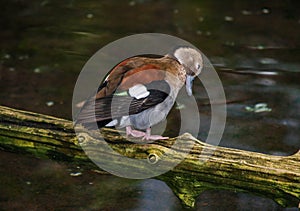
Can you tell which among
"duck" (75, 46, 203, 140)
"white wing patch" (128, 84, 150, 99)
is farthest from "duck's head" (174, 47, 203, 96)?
"white wing patch" (128, 84, 150, 99)

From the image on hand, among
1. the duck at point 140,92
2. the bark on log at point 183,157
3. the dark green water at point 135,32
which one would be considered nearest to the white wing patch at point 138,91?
the duck at point 140,92

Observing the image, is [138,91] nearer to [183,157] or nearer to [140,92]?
[140,92]

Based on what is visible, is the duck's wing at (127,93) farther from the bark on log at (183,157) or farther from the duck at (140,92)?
the bark on log at (183,157)

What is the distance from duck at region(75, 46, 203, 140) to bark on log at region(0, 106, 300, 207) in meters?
0.10

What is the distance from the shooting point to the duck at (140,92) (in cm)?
324

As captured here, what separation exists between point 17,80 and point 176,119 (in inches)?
69.5

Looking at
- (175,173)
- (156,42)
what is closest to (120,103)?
(175,173)

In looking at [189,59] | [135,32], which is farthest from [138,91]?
[135,32]

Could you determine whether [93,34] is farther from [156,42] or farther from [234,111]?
[234,111]

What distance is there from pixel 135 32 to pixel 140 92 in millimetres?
4095

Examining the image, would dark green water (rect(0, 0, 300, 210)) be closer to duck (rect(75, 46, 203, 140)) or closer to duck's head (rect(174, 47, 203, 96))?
duck (rect(75, 46, 203, 140))

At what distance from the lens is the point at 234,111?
5496 mm

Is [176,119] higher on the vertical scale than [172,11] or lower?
higher

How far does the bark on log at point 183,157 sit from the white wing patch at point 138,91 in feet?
0.80
